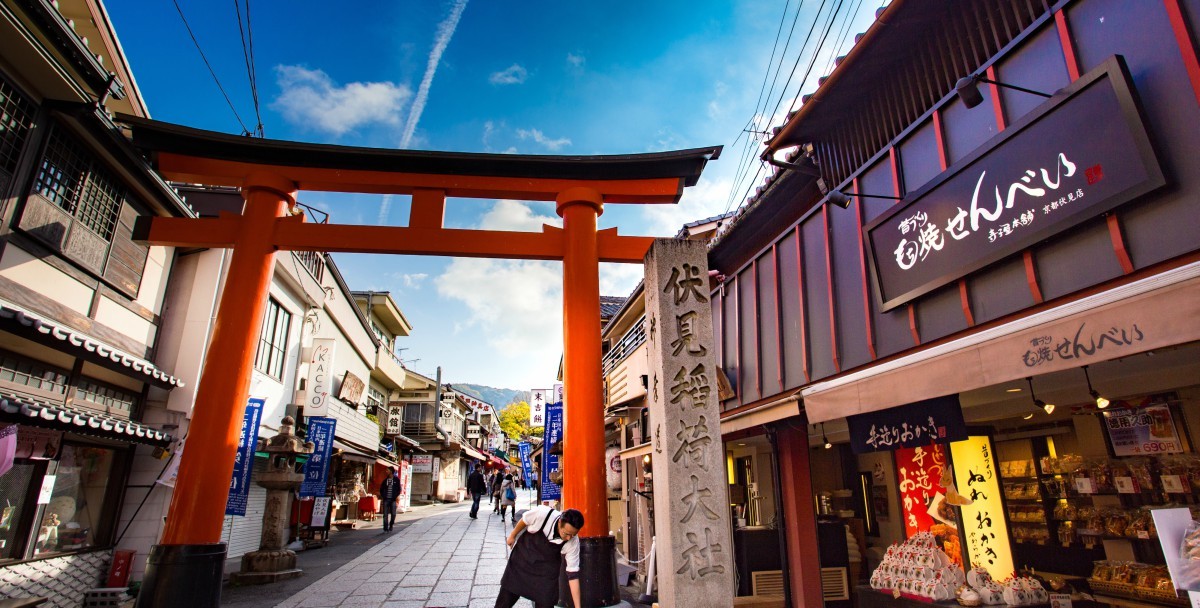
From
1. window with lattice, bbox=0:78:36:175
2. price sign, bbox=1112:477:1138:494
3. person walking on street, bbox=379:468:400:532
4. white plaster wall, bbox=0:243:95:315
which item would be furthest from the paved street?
price sign, bbox=1112:477:1138:494

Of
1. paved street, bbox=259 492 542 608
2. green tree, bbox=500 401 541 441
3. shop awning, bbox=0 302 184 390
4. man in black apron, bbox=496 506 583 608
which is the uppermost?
green tree, bbox=500 401 541 441

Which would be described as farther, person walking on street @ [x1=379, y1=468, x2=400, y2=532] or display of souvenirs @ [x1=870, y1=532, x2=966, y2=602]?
person walking on street @ [x1=379, y1=468, x2=400, y2=532]

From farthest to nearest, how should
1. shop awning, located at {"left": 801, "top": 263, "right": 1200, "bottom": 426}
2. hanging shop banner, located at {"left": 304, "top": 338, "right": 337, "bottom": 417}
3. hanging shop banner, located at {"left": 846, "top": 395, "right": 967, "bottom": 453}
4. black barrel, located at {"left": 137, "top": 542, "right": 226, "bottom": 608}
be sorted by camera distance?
hanging shop banner, located at {"left": 304, "top": 338, "right": 337, "bottom": 417} → black barrel, located at {"left": 137, "top": 542, "right": 226, "bottom": 608} → hanging shop banner, located at {"left": 846, "top": 395, "right": 967, "bottom": 453} → shop awning, located at {"left": 801, "top": 263, "right": 1200, "bottom": 426}

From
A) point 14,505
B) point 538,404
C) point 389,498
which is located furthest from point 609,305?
point 14,505

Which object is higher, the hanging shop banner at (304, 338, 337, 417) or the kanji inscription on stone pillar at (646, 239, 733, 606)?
the hanging shop banner at (304, 338, 337, 417)

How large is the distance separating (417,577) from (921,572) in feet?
28.7

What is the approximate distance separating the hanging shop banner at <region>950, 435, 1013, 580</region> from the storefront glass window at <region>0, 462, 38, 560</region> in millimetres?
14261

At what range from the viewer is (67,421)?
7453 mm

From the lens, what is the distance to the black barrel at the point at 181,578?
7266 millimetres

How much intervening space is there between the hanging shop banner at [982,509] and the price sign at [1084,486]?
125 cm

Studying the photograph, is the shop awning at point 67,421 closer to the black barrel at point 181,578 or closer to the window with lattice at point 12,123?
the black barrel at point 181,578

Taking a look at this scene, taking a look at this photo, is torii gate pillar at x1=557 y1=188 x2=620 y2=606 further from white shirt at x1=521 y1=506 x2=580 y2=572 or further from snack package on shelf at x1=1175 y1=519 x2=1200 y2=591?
snack package on shelf at x1=1175 y1=519 x2=1200 y2=591

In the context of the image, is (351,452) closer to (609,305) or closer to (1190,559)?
(609,305)

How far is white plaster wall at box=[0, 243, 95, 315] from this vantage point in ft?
25.7
